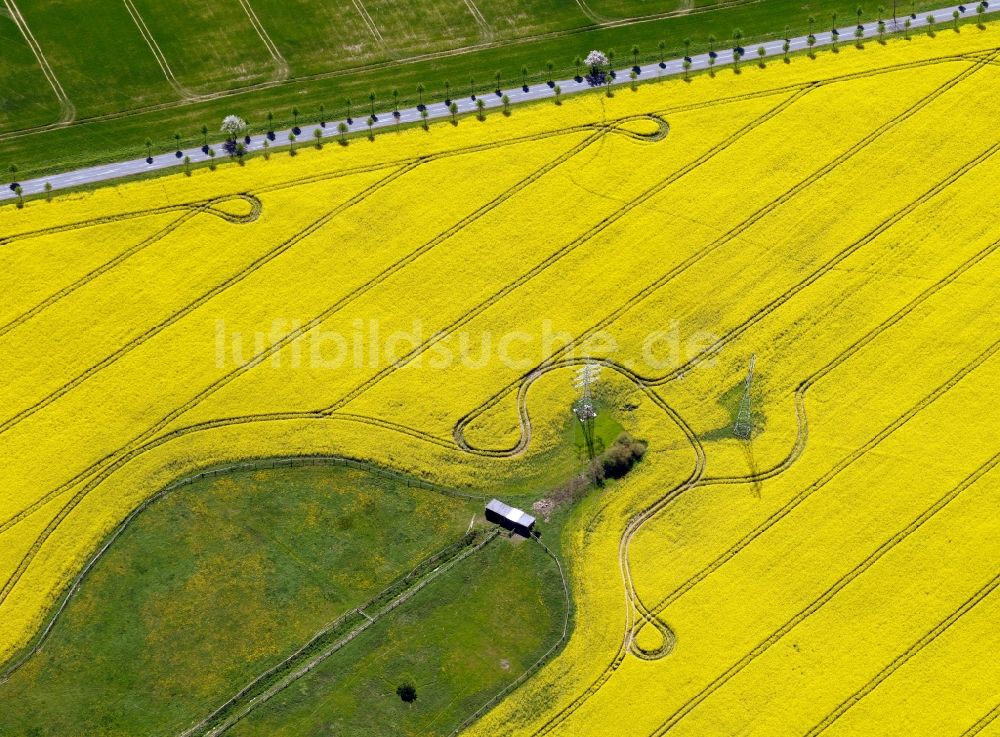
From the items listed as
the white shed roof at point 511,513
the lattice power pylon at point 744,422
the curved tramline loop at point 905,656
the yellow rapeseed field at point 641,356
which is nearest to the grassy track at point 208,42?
the yellow rapeseed field at point 641,356

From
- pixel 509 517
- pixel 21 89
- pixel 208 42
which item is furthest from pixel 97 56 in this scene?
pixel 509 517

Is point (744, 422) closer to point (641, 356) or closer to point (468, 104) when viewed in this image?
point (641, 356)

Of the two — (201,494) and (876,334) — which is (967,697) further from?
(201,494)

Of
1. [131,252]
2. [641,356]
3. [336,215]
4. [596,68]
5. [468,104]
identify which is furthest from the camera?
[596,68]

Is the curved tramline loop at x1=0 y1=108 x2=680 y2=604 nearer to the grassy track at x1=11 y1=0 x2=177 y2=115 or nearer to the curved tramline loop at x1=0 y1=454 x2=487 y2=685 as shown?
the curved tramline loop at x1=0 y1=454 x2=487 y2=685

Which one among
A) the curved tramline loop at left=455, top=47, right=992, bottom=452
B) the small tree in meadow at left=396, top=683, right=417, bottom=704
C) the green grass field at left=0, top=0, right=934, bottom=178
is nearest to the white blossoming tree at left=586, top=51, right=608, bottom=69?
the green grass field at left=0, top=0, right=934, bottom=178
